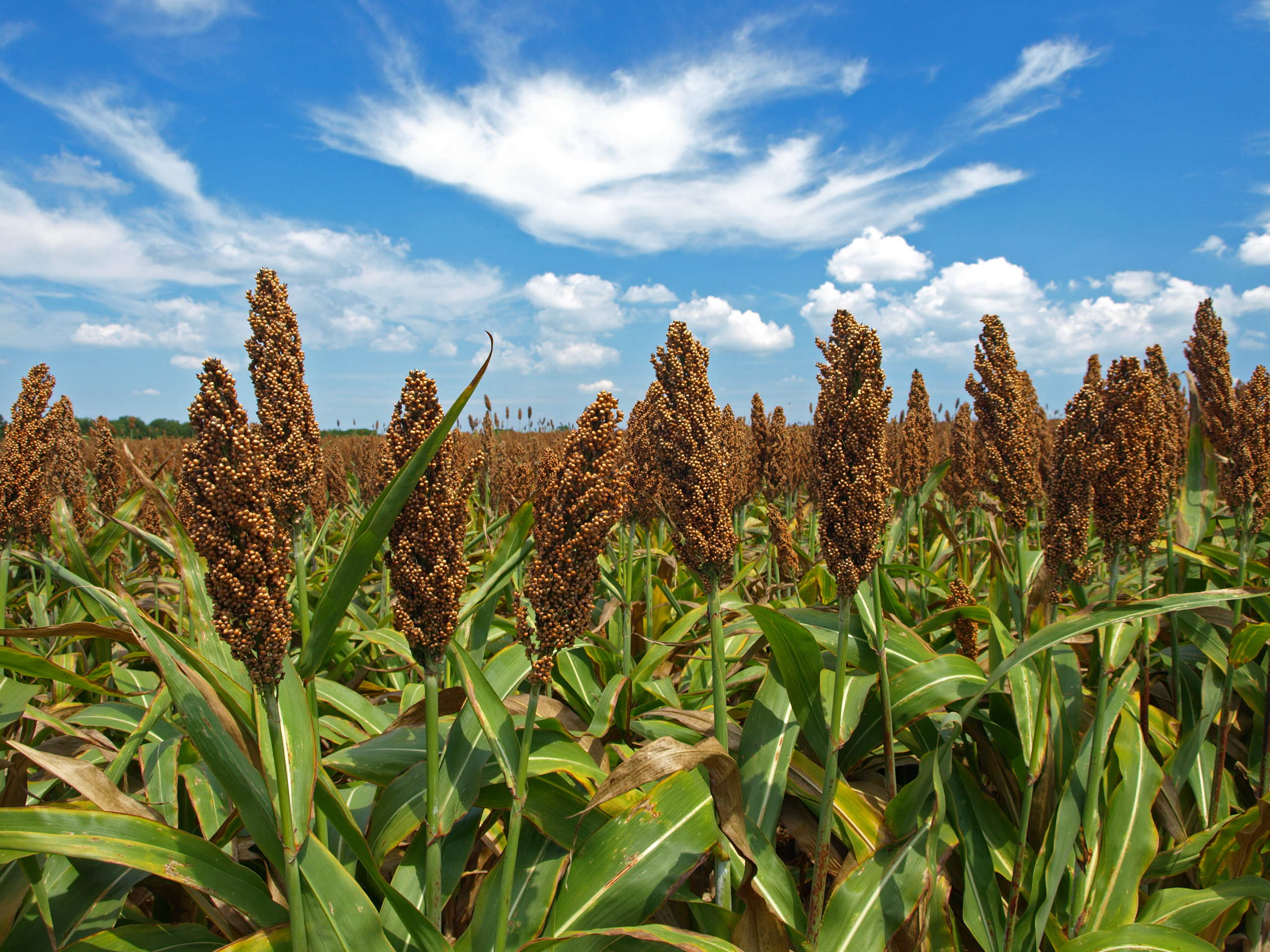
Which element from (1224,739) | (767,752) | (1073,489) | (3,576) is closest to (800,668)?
(767,752)

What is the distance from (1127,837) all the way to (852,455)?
2262mm

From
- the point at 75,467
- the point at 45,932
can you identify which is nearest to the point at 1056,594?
the point at 45,932

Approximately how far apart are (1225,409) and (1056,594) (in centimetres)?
256

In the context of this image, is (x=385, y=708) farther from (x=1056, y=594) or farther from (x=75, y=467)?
(x=75, y=467)

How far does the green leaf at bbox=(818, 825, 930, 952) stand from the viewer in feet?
7.47

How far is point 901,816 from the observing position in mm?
2457

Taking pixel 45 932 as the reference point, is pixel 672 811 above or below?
above

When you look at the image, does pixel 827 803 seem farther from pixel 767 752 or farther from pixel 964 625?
pixel 964 625

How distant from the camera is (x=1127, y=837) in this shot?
9.05ft

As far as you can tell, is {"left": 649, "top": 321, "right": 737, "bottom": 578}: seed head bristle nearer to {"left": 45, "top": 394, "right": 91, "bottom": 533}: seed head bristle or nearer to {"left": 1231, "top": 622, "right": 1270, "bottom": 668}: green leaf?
{"left": 1231, "top": 622, "right": 1270, "bottom": 668}: green leaf

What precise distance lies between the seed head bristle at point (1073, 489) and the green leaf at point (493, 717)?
257 cm

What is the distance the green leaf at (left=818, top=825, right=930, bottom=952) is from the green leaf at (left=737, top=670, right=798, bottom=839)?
34cm

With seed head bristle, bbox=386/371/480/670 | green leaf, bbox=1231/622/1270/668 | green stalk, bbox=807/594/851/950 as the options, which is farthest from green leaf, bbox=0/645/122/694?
→ green leaf, bbox=1231/622/1270/668

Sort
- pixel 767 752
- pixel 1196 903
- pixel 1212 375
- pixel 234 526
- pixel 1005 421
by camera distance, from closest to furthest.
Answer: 1. pixel 234 526
2. pixel 1196 903
3. pixel 767 752
4. pixel 1005 421
5. pixel 1212 375
